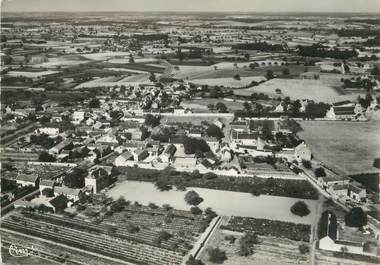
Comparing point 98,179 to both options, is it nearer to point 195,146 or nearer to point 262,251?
point 195,146

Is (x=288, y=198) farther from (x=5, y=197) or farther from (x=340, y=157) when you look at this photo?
(x=5, y=197)

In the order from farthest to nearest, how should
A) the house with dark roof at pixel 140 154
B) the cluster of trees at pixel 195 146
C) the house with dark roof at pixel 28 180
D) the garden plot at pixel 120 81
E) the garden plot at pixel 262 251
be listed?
the garden plot at pixel 120 81 → the cluster of trees at pixel 195 146 → the house with dark roof at pixel 140 154 → the house with dark roof at pixel 28 180 → the garden plot at pixel 262 251

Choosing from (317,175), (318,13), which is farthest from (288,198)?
(318,13)

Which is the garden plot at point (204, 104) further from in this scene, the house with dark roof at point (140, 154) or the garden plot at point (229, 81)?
the house with dark roof at point (140, 154)

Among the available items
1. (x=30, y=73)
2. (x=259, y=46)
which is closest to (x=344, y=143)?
(x=259, y=46)

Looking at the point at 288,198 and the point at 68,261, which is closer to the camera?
the point at 68,261

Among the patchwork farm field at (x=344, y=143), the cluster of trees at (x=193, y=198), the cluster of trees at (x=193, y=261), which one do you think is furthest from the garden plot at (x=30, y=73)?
the cluster of trees at (x=193, y=261)

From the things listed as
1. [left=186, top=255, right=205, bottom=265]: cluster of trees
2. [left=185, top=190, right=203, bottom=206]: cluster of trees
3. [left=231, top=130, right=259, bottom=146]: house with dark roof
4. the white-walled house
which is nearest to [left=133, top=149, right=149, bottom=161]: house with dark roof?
[left=231, top=130, right=259, bottom=146]: house with dark roof
